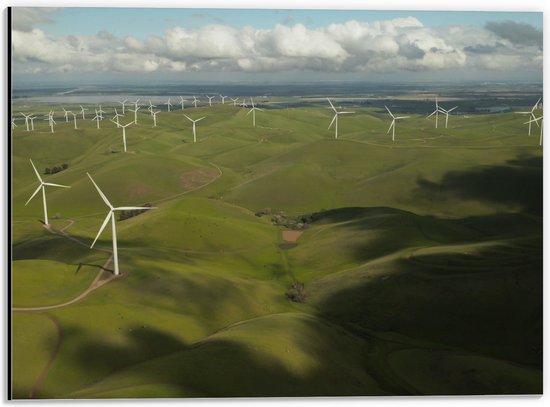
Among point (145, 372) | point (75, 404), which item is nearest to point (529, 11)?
point (145, 372)

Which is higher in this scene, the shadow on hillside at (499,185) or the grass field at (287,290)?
the shadow on hillside at (499,185)

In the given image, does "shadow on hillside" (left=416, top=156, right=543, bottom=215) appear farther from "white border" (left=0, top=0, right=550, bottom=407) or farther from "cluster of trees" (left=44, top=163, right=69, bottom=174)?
"cluster of trees" (left=44, top=163, right=69, bottom=174)

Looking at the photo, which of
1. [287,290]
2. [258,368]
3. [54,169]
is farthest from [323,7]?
[54,169]

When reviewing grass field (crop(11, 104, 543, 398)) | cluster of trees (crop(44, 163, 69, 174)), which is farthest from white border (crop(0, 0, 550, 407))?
cluster of trees (crop(44, 163, 69, 174))

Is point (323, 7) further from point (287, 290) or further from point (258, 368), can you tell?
point (287, 290)

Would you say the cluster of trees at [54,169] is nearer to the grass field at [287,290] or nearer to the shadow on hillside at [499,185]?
the grass field at [287,290]

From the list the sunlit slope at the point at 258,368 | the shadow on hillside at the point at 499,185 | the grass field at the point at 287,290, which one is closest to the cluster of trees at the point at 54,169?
the grass field at the point at 287,290
